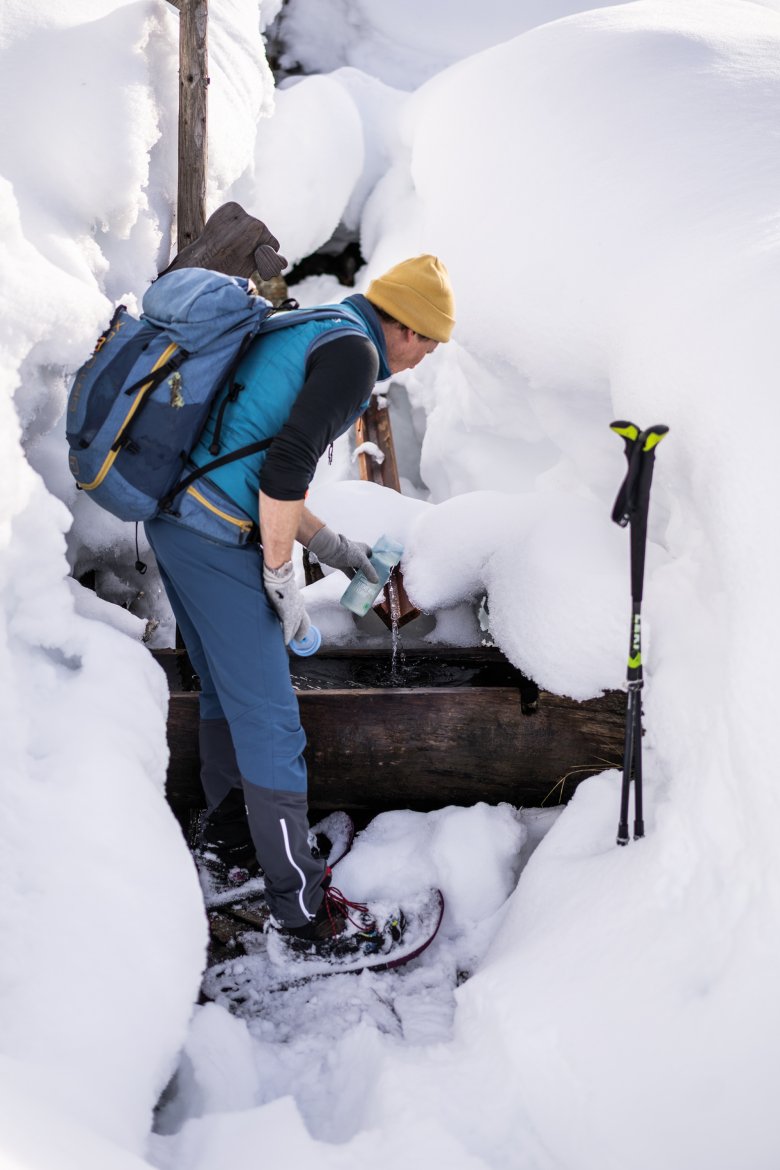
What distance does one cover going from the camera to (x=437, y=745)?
9.46ft

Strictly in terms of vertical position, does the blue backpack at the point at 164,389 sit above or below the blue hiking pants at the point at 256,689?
above

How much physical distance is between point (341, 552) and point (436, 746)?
739mm

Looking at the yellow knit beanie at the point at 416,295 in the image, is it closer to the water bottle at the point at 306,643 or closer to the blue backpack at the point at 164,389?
the blue backpack at the point at 164,389

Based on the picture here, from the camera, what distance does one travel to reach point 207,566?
2.24m

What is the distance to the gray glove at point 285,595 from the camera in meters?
2.22

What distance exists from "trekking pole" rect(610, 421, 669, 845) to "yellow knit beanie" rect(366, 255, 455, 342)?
0.59 metres

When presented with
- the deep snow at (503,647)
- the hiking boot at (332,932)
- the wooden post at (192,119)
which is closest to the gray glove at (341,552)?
the deep snow at (503,647)

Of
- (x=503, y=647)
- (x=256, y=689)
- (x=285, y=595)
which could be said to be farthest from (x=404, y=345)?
(x=503, y=647)

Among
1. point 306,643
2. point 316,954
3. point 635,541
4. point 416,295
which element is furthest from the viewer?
point 306,643

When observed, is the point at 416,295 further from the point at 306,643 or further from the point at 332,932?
the point at 332,932

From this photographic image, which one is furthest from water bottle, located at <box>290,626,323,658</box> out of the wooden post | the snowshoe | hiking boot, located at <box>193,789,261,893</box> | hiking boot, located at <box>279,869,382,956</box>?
the wooden post

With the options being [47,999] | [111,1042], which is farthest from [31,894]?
[111,1042]

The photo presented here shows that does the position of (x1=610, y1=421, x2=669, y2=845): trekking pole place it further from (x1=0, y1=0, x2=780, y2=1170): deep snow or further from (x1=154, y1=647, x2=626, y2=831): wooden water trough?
(x1=154, y1=647, x2=626, y2=831): wooden water trough

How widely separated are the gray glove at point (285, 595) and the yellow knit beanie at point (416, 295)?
73 cm
